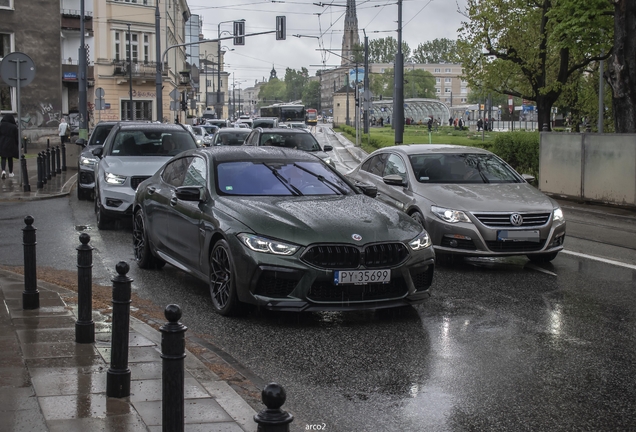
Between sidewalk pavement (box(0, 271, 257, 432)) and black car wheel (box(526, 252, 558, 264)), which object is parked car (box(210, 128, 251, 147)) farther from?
sidewalk pavement (box(0, 271, 257, 432))

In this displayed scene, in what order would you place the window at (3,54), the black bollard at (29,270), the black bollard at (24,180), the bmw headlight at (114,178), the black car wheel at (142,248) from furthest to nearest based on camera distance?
the window at (3,54)
the black bollard at (24,180)
the bmw headlight at (114,178)
the black car wheel at (142,248)
the black bollard at (29,270)

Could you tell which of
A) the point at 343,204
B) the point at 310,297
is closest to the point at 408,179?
the point at 343,204

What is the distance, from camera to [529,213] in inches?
401

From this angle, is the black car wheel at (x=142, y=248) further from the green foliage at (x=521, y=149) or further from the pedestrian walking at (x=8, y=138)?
the green foliage at (x=521, y=149)

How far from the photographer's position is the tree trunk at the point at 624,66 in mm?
20469

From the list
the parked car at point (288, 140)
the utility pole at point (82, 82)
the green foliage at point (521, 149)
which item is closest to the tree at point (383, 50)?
the utility pole at point (82, 82)

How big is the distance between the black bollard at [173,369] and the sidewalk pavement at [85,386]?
700 millimetres

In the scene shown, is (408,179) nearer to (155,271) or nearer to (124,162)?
(155,271)

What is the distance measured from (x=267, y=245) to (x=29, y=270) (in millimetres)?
2046

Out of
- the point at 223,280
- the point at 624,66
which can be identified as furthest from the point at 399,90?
the point at 223,280

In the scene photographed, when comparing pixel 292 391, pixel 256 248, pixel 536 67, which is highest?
pixel 536 67

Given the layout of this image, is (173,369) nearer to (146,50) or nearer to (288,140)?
(288,140)

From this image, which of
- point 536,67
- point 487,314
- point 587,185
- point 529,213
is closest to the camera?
point 487,314

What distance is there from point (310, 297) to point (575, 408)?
8.56 feet
